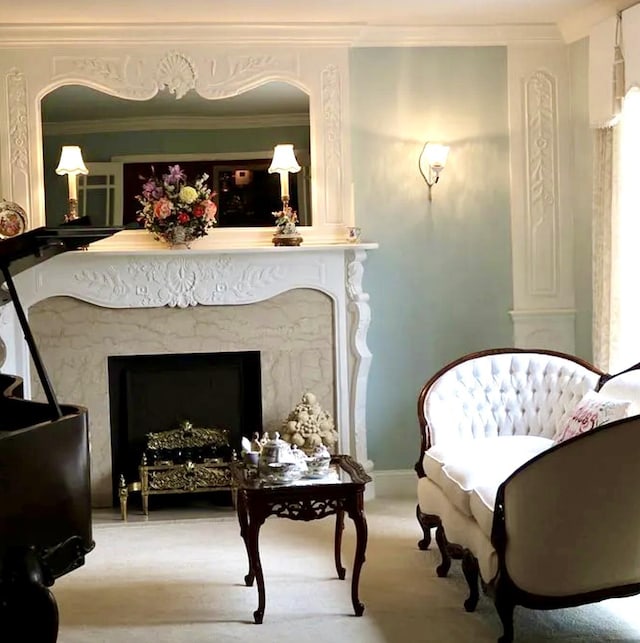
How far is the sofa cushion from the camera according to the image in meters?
3.86

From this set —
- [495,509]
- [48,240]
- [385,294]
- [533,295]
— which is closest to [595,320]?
[533,295]

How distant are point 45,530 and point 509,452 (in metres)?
2.13

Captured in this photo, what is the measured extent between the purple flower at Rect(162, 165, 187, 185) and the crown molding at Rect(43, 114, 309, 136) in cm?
26

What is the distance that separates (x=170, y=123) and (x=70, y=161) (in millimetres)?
611

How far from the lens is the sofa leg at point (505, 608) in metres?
3.33

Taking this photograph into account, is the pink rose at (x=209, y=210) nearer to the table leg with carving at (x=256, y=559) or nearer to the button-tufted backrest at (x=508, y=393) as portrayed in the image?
the button-tufted backrest at (x=508, y=393)

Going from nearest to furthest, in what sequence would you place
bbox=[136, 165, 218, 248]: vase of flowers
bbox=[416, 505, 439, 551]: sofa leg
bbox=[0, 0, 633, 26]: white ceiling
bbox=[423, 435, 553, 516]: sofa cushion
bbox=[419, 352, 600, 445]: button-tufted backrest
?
bbox=[423, 435, 553, 516]: sofa cushion → bbox=[416, 505, 439, 551]: sofa leg → bbox=[419, 352, 600, 445]: button-tufted backrest → bbox=[0, 0, 633, 26]: white ceiling → bbox=[136, 165, 218, 248]: vase of flowers

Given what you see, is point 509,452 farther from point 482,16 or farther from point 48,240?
point 482,16

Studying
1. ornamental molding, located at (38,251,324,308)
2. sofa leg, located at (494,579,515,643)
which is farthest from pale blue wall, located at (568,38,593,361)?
sofa leg, located at (494,579,515,643)

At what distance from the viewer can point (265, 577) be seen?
168 inches

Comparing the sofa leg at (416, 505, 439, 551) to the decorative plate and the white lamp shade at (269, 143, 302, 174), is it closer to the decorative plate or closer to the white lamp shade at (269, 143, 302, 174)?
the white lamp shade at (269, 143, 302, 174)

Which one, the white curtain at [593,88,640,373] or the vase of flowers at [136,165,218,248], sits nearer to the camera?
the white curtain at [593,88,640,373]

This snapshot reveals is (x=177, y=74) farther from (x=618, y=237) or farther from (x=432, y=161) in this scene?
(x=618, y=237)

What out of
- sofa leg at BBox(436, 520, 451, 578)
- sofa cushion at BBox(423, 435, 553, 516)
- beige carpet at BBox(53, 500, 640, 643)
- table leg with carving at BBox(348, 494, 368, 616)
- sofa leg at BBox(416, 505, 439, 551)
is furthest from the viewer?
sofa leg at BBox(416, 505, 439, 551)
